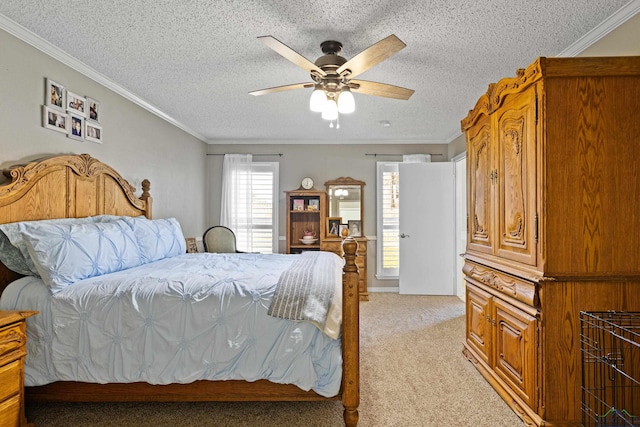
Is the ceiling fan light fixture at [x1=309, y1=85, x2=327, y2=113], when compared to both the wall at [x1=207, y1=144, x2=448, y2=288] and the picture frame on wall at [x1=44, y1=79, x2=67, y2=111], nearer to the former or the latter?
the picture frame on wall at [x1=44, y1=79, x2=67, y2=111]

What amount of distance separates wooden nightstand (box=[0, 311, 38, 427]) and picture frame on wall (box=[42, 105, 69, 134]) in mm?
1504

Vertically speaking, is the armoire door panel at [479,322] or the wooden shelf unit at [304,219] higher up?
the wooden shelf unit at [304,219]

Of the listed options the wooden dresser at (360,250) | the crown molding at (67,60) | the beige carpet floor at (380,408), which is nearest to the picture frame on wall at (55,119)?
the crown molding at (67,60)

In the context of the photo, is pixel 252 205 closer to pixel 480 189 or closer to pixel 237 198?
pixel 237 198

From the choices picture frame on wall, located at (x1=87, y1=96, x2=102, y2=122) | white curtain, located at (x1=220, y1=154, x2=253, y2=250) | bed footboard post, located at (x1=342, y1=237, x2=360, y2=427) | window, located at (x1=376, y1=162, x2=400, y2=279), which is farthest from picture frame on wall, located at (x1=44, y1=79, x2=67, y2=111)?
window, located at (x1=376, y1=162, x2=400, y2=279)

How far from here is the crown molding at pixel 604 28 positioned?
2.04 metres

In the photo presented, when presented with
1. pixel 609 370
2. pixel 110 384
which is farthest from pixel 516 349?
pixel 110 384

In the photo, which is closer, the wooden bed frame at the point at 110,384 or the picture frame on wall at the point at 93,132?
the wooden bed frame at the point at 110,384

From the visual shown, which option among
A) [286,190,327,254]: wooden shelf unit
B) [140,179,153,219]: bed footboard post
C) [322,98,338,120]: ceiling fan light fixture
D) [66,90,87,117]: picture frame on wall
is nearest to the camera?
[322,98,338,120]: ceiling fan light fixture

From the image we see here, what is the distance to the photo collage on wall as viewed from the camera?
8.77 ft

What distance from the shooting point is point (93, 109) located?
3146mm

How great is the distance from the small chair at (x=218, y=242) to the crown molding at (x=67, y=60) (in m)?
1.66

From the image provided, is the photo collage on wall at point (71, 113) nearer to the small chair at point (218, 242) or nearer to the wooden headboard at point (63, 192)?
the wooden headboard at point (63, 192)

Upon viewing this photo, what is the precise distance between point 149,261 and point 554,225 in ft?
9.82
